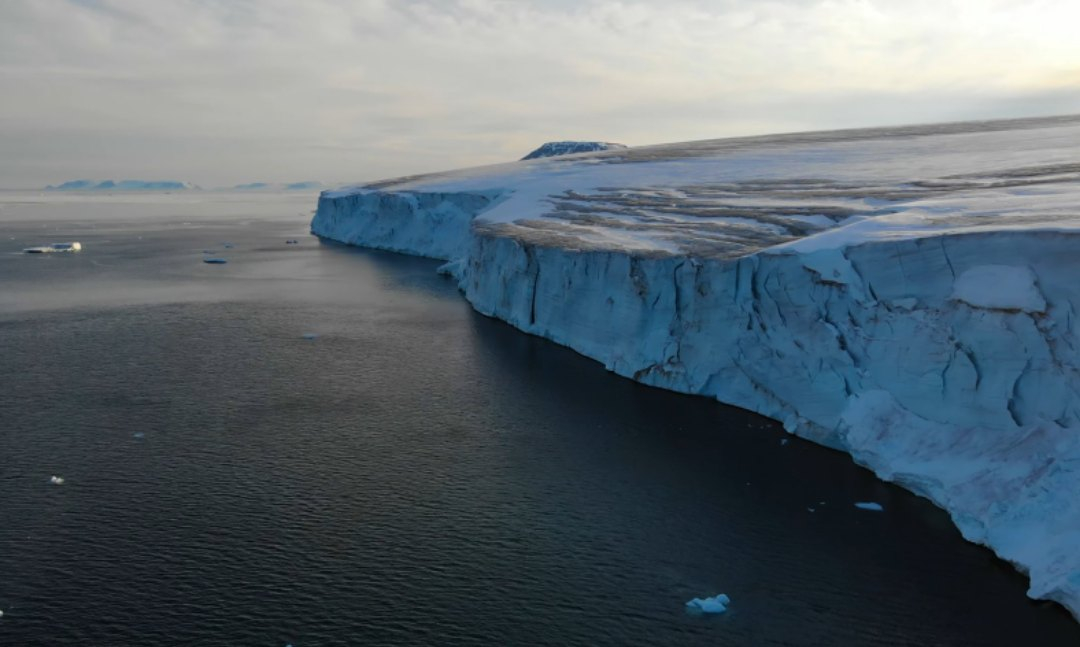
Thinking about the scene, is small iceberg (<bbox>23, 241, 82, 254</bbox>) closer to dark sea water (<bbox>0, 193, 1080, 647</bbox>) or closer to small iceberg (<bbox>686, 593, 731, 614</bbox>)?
dark sea water (<bbox>0, 193, 1080, 647</bbox>)

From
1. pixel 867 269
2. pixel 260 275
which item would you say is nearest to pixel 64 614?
pixel 867 269

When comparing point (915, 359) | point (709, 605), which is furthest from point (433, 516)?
point (915, 359)

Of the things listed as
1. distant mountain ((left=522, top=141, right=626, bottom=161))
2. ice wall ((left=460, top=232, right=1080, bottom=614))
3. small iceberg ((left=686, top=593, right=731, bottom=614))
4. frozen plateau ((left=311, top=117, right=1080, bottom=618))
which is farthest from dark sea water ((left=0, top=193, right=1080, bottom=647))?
distant mountain ((left=522, top=141, right=626, bottom=161))

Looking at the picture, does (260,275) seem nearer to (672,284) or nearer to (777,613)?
(672,284)

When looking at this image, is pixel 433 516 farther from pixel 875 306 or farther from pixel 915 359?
pixel 875 306

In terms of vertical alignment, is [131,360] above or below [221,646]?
above

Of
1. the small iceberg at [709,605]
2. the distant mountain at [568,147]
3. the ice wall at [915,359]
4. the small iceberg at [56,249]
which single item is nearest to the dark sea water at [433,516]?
the small iceberg at [709,605]

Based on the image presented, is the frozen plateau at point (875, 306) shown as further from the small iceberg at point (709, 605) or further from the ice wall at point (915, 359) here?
the small iceberg at point (709, 605)
